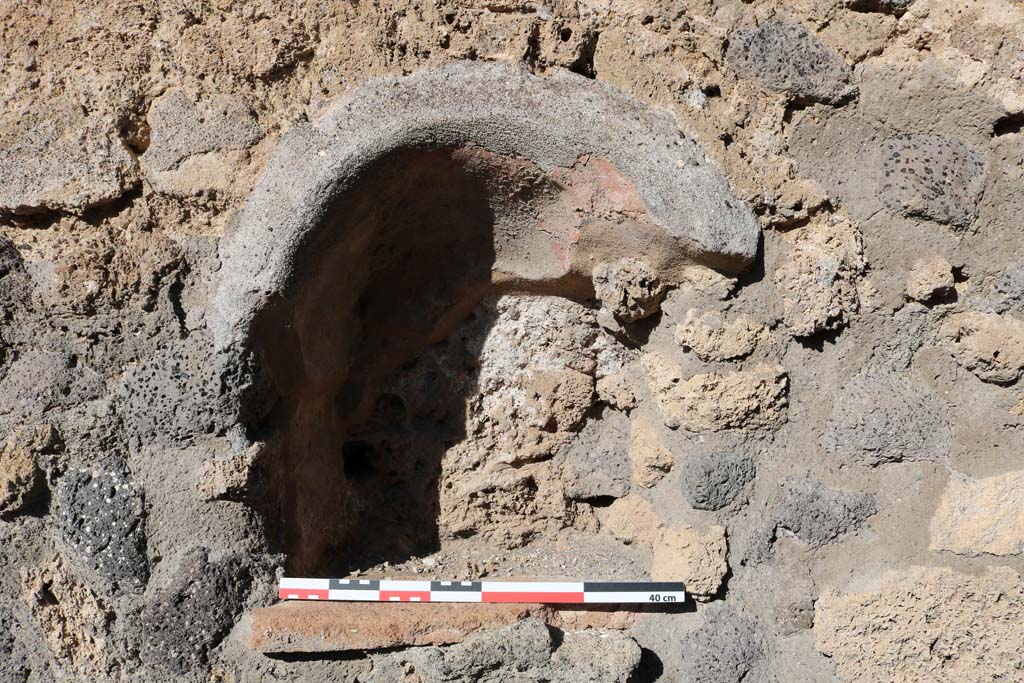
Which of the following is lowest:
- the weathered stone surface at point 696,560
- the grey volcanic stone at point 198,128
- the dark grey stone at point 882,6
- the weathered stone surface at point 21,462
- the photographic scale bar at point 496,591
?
the photographic scale bar at point 496,591

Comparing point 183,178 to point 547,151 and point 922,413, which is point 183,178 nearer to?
point 547,151

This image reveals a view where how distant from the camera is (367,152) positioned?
1.53 m

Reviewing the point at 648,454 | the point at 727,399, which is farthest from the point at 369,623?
the point at 727,399

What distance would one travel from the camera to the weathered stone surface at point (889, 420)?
158cm

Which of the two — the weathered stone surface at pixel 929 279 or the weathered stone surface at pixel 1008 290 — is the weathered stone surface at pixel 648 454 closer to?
the weathered stone surface at pixel 929 279

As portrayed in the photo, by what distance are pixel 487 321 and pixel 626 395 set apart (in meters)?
0.32

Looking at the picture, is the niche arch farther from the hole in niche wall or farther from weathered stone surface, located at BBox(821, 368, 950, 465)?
weathered stone surface, located at BBox(821, 368, 950, 465)

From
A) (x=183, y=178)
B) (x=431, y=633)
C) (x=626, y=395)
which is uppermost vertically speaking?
(x=183, y=178)

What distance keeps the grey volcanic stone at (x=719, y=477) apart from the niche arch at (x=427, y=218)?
1.13 feet

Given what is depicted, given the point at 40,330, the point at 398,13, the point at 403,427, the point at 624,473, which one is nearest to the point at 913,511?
the point at 624,473

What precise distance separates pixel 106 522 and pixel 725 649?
114 cm

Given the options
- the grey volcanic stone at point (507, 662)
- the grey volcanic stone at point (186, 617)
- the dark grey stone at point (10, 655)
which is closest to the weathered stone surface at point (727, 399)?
the grey volcanic stone at point (507, 662)

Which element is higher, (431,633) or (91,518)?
(91,518)

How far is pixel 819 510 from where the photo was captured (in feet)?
5.26
